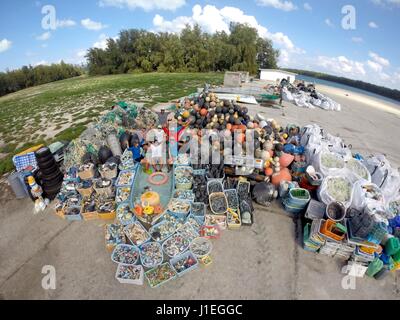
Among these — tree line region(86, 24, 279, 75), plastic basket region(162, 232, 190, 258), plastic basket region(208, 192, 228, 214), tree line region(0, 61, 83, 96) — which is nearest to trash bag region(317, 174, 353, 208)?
plastic basket region(208, 192, 228, 214)

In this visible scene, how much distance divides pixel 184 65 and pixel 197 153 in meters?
38.8

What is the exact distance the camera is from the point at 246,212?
189 inches

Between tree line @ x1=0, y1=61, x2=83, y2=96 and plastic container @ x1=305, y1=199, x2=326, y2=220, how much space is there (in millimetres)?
51320

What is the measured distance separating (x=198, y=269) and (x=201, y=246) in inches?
16.9

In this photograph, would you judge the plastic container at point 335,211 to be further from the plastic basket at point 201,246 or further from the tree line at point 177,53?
the tree line at point 177,53

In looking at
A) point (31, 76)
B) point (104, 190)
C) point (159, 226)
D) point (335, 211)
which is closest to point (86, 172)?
point (104, 190)

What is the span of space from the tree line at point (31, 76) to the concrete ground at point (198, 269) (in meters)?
47.3

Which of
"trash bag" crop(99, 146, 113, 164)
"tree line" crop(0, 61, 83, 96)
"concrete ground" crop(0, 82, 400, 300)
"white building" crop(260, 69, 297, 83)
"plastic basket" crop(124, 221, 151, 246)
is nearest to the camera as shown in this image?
"concrete ground" crop(0, 82, 400, 300)

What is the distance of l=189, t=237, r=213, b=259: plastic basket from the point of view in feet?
13.2

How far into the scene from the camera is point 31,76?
41.9 meters

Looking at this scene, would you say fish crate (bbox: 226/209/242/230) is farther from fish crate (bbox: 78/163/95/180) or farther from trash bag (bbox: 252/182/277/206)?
fish crate (bbox: 78/163/95/180)

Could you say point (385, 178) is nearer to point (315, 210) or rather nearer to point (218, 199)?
point (315, 210)

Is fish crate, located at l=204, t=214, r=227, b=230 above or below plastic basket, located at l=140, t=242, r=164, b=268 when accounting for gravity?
above

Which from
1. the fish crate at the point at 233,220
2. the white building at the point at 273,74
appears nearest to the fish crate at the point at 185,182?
the fish crate at the point at 233,220
